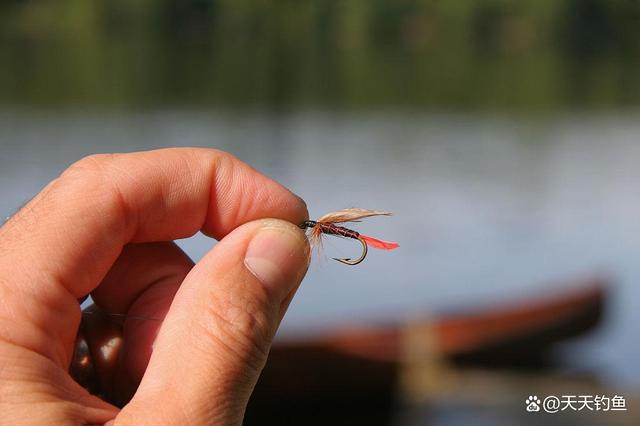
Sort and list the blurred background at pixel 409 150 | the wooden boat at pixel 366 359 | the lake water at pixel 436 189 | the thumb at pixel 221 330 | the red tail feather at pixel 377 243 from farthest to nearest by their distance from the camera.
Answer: the lake water at pixel 436 189
the blurred background at pixel 409 150
the wooden boat at pixel 366 359
the red tail feather at pixel 377 243
the thumb at pixel 221 330

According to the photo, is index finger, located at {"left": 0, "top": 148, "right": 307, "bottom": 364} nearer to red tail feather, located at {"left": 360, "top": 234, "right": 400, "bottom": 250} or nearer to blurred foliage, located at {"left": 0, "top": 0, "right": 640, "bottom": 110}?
red tail feather, located at {"left": 360, "top": 234, "right": 400, "bottom": 250}

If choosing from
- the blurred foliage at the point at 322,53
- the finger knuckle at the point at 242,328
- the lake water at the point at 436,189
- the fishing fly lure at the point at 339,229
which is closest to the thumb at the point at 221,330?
the finger knuckle at the point at 242,328

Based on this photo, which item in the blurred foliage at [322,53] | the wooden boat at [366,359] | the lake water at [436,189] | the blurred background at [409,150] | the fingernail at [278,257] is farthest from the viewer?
the blurred foliage at [322,53]

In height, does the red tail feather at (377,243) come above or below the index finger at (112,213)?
below

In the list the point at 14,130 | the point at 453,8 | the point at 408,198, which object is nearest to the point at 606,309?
the point at 408,198

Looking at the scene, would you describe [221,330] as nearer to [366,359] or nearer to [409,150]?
[366,359]

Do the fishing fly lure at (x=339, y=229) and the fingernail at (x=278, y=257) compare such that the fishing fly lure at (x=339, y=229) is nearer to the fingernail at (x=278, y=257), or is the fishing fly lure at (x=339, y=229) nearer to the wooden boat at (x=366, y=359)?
the fingernail at (x=278, y=257)

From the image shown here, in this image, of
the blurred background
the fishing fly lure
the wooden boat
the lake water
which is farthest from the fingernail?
the lake water
